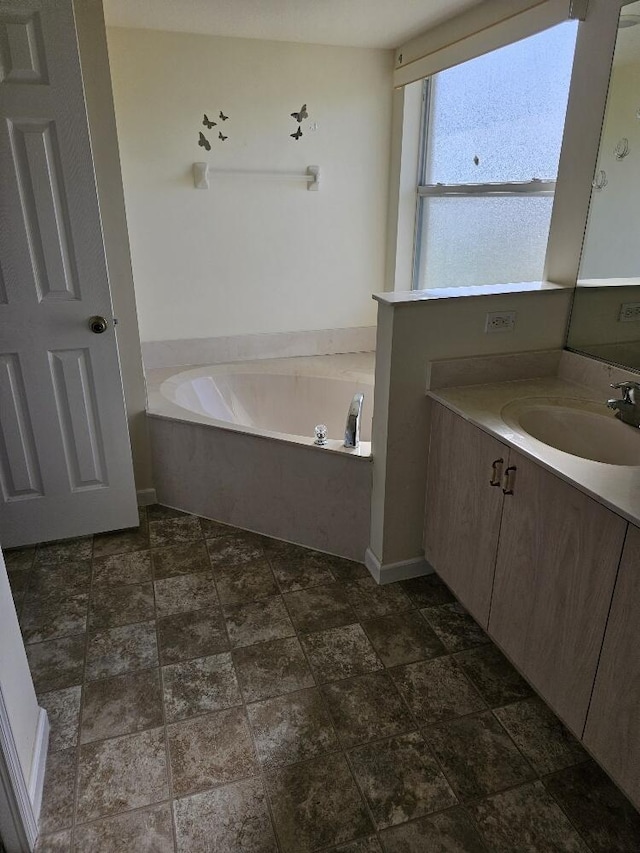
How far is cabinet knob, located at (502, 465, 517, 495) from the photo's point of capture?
60.3 inches

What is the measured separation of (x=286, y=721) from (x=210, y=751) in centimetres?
21

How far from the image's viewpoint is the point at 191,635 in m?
1.90

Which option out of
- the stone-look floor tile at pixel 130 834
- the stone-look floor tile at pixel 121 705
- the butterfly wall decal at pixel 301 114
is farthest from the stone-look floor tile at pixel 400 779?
the butterfly wall decal at pixel 301 114

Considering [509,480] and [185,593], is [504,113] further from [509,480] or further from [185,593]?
[185,593]

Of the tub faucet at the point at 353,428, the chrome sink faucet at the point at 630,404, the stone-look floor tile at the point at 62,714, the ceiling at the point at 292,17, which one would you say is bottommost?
the stone-look floor tile at the point at 62,714

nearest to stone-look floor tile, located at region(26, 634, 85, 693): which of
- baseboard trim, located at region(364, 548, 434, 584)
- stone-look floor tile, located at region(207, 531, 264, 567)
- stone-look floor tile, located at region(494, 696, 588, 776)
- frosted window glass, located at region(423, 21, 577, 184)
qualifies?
stone-look floor tile, located at region(207, 531, 264, 567)

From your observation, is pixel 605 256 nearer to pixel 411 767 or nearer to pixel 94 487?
pixel 411 767

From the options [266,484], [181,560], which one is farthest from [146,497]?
[266,484]

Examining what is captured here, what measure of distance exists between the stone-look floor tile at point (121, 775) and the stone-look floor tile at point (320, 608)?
22.9 inches

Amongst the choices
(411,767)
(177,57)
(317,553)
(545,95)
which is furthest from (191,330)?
(411,767)

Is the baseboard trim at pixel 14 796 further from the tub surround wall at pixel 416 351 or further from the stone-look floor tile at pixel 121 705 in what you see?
the tub surround wall at pixel 416 351

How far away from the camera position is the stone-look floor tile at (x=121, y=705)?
1.56m

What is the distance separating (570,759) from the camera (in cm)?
148

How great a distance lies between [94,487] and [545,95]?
8.01ft
